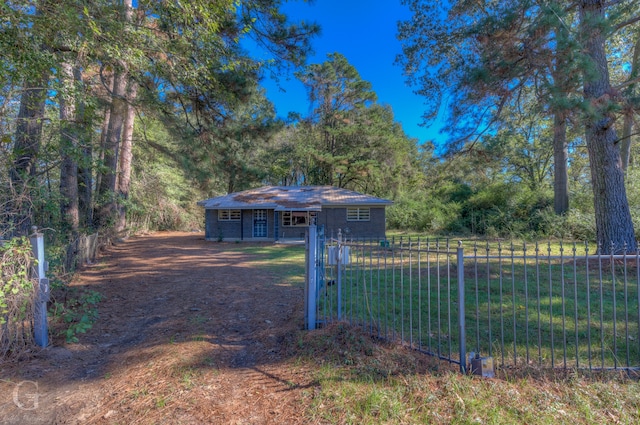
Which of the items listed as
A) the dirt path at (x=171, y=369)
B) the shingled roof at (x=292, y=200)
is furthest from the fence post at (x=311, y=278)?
the shingled roof at (x=292, y=200)

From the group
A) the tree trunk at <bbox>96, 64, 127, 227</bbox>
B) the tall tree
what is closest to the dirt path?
the tall tree

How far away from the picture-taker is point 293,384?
3.28m

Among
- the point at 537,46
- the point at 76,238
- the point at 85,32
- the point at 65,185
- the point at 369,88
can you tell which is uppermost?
the point at 369,88

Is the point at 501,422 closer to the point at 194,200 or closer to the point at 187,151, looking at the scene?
the point at 187,151

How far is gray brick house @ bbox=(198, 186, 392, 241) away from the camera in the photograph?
2027 centimetres

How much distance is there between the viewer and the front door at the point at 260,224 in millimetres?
21031

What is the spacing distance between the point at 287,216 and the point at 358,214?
4.52 metres

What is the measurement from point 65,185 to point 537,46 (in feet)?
43.9

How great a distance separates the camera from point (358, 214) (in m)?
20.6

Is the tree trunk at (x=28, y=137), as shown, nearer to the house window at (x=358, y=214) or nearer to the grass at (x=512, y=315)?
the grass at (x=512, y=315)

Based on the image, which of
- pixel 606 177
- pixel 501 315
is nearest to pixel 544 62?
pixel 606 177

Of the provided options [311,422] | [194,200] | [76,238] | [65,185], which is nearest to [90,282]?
[76,238]

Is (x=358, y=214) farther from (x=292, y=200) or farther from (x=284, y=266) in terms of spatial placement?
(x=284, y=266)

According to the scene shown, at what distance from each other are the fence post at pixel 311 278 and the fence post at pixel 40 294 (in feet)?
10.9
